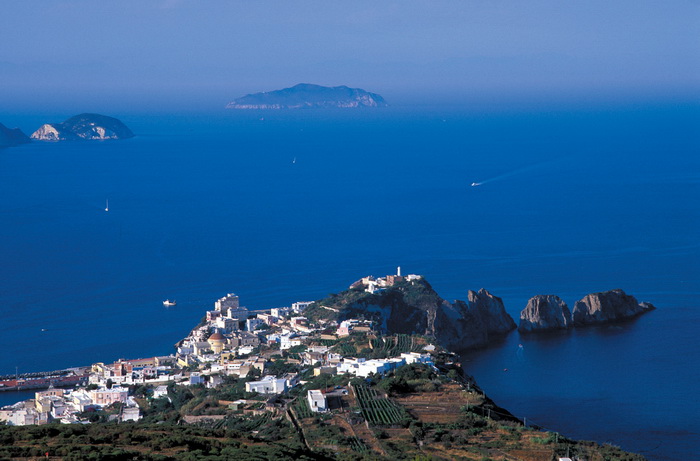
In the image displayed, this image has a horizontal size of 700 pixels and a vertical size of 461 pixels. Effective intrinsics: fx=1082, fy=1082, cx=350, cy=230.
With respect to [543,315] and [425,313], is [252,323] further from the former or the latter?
[543,315]

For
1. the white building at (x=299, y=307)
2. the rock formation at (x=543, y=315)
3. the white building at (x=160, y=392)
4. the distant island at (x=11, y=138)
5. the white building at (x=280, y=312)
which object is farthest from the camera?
the distant island at (x=11, y=138)

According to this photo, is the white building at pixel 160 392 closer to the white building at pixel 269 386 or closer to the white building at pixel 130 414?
the white building at pixel 130 414

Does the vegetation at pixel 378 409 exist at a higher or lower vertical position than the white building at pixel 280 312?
higher

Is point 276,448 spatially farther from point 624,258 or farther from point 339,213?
point 339,213

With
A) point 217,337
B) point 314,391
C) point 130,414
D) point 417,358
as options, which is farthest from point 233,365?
point 314,391

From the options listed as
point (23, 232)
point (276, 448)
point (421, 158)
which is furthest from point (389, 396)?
point (421, 158)

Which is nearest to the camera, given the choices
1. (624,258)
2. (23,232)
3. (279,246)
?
(624,258)

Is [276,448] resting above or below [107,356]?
above

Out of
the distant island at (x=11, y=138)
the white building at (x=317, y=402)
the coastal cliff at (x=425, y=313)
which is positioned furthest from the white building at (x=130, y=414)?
the distant island at (x=11, y=138)
